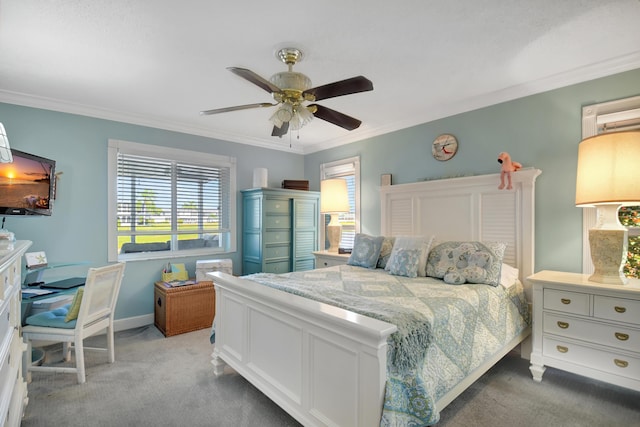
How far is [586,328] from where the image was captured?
221 cm

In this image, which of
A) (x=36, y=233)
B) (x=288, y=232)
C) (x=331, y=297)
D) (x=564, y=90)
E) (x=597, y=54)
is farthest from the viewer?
(x=288, y=232)

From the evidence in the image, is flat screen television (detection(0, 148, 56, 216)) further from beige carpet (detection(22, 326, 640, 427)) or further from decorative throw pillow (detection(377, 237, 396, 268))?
decorative throw pillow (detection(377, 237, 396, 268))

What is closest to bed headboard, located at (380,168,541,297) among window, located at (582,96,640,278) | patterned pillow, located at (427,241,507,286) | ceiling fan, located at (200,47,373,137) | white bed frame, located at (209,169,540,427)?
white bed frame, located at (209,169,540,427)

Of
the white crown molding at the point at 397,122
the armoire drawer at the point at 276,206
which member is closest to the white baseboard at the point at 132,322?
the armoire drawer at the point at 276,206

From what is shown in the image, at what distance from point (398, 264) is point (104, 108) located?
11.5 feet

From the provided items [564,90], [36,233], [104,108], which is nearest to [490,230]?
[564,90]

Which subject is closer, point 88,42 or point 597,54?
point 88,42

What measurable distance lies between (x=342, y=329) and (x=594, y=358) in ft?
6.54

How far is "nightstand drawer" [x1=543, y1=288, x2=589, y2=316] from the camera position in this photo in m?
2.21

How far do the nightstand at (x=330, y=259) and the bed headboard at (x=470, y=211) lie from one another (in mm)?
606

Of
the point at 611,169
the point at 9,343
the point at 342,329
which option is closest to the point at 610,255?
the point at 611,169

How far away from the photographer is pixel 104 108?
3.38m

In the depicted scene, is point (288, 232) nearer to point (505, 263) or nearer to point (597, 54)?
point (505, 263)

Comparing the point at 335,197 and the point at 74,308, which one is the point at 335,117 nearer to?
the point at 335,197
